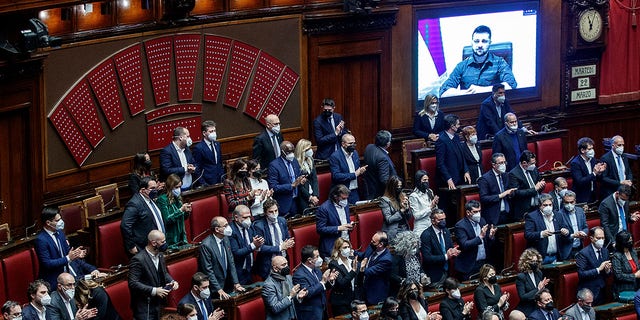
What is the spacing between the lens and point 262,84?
42.9ft

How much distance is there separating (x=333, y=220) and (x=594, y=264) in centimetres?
202

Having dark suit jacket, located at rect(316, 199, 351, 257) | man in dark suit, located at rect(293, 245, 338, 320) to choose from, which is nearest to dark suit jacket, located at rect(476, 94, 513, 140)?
dark suit jacket, located at rect(316, 199, 351, 257)

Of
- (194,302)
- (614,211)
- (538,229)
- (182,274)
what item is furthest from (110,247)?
(614,211)

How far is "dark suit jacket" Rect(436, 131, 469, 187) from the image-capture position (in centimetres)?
1255

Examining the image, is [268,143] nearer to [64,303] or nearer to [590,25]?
[64,303]

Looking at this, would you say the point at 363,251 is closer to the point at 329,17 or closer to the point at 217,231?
the point at 217,231

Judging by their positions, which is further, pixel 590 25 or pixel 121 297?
pixel 590 25

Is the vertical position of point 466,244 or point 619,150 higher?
point 619,150

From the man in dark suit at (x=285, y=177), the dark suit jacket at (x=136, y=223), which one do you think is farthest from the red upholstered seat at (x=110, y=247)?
the man in dark suit at (x=285, y=177)

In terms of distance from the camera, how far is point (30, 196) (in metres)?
11.6

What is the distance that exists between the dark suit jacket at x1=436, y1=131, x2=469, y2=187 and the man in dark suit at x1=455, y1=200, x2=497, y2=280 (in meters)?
0.85

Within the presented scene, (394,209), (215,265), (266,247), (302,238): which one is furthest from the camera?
(394,209)

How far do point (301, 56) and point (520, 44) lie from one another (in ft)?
7.91

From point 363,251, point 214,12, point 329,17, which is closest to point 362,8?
point 329,17
